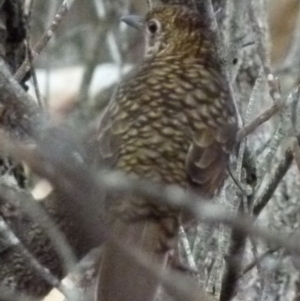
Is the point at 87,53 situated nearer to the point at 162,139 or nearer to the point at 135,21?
the point at 135,21

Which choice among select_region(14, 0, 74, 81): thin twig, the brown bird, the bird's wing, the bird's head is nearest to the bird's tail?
the brown bird

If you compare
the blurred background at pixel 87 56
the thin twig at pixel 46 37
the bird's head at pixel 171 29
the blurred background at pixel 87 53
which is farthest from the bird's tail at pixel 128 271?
the blurred background at pixel 87 53

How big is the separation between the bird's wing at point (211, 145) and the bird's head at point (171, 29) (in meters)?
0.40

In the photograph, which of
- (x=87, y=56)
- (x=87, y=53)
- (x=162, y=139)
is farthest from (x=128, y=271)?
(x=87, y=53)

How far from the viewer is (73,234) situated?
2.15m

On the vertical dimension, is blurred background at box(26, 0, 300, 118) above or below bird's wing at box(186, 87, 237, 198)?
below

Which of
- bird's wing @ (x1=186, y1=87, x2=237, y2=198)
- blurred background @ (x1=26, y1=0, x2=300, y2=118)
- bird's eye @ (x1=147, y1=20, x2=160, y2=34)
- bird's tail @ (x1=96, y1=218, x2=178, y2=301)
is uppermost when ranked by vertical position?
bird's tail @ (x1=96, y1=218, x2=178, y2=301)

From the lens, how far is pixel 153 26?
9.85ft

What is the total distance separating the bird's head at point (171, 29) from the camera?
292 centimetres

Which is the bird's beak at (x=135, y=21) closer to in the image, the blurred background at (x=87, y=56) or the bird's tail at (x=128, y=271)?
the bird's tail at (x=128, y=271)

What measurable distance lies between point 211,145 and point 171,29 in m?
0.69

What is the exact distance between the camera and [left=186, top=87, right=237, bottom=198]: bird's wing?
7.66 ft

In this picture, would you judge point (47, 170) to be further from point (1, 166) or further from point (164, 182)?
point (1, 166)

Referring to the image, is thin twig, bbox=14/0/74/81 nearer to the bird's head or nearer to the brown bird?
the brown bird
